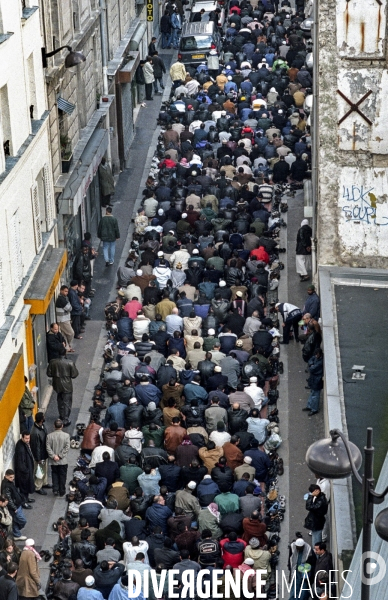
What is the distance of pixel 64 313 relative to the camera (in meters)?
30.3

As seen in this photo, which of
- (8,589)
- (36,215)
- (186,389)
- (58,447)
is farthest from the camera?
(36,215)

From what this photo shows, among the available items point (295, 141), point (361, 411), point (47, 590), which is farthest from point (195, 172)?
point (47, 590)

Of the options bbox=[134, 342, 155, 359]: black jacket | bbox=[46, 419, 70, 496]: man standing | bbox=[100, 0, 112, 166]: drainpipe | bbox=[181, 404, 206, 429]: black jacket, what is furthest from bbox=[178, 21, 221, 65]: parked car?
bbox=[46, 419, 70, 496]: man standing

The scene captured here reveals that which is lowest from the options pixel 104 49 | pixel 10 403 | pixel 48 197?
pixel 10 403

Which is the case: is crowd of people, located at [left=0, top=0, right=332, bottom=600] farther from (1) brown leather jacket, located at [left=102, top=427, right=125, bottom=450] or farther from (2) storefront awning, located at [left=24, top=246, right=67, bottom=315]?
(2) storefront awning, located at [left=24, top=246, right=67, bottom=315]

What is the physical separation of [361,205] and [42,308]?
779cm

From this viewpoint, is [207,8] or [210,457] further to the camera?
[207,8]

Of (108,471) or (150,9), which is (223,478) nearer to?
(108,471)

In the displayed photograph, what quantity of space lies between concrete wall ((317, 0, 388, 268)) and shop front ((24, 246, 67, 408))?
19.7ft

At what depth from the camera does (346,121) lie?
29.4m

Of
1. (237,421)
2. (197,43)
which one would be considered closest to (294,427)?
(237,421)

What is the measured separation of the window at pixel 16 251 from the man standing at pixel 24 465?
305 cm

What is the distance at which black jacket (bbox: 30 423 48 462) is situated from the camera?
25141 mm

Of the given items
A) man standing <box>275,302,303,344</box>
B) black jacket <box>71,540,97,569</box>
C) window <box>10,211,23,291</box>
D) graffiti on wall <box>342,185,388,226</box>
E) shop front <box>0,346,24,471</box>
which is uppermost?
window <box>10,211,23,291</box>
